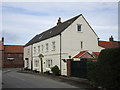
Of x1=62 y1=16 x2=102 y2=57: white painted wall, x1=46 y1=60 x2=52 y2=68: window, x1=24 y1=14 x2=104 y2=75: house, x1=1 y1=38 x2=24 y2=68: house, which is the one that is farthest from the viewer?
x1=1 y1=38 x2=24 y2=68: house

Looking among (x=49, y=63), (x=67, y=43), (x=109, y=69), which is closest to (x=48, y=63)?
(x=49, y=63)

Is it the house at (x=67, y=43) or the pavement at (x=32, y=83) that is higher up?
the house at (x=67, y=43)

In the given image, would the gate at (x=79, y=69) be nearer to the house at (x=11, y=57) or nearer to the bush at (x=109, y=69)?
the bush at (x=109, y=69)

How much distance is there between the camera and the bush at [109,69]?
1209 cm

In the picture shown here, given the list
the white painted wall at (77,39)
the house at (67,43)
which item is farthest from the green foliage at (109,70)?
the white painted wall at (77,39)

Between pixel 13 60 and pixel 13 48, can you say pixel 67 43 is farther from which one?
pixel 13 48

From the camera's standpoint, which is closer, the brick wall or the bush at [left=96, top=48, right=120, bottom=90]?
the bush at [left=96, top=48, right=120, bottom=90]

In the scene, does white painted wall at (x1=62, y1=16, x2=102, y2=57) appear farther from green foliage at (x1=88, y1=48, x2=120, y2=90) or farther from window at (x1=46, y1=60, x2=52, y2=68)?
green foliage at (x1=88, y1=48, x2=120, y2=90)

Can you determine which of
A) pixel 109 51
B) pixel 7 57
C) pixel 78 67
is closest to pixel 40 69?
pixel 78 67

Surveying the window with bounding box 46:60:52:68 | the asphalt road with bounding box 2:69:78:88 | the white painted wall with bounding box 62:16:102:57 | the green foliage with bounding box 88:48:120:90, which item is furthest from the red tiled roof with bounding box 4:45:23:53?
the green foliage with bounding box 88:48:120:90

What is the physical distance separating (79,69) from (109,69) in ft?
30.6

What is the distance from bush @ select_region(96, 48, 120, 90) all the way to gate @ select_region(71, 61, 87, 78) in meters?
6.69

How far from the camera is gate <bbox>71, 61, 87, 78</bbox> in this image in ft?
67.9

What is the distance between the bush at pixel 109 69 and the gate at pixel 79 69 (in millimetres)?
6687
